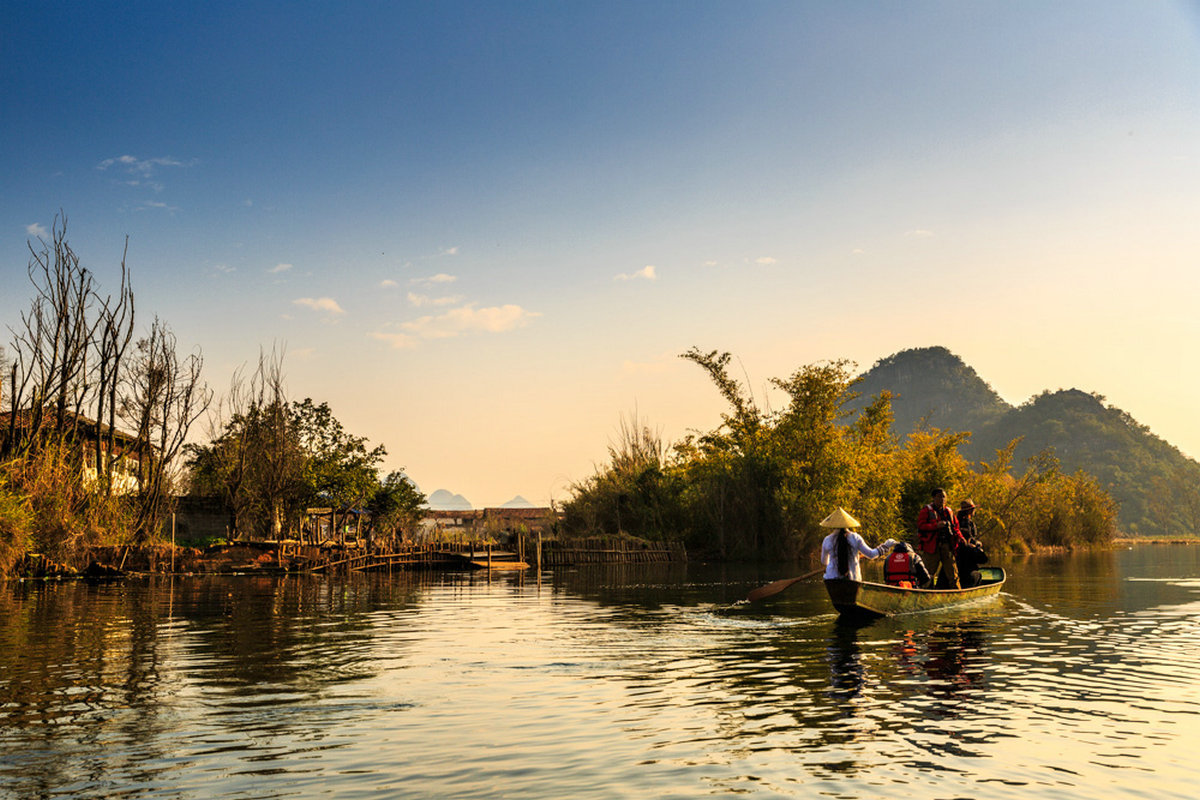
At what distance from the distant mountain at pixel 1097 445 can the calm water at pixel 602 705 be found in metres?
93.3

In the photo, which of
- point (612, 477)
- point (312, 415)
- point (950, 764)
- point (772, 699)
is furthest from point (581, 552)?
point (950, 764)

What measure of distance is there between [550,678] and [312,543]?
28.7 metres

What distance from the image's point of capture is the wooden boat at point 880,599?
15.7 meters

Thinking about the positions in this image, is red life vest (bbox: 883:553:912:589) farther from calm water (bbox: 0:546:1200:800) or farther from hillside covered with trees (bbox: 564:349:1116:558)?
hillside covered with trees (bbox: 564:349:1116:558)

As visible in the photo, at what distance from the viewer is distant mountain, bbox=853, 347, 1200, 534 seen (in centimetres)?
11338

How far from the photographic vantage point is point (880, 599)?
16.3m

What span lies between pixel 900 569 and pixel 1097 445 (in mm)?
122097

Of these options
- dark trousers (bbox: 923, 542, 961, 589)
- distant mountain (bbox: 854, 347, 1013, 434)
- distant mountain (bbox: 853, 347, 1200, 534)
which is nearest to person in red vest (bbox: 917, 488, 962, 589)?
dark trousers (bbox: 923, 542, 961, 589)

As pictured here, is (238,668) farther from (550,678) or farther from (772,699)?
(772,699)

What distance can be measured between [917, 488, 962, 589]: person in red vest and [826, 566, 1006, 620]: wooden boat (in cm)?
49

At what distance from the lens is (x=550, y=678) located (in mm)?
11109

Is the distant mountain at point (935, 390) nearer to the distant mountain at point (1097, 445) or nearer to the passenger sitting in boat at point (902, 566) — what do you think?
the distant mountain at point (1097, 445)

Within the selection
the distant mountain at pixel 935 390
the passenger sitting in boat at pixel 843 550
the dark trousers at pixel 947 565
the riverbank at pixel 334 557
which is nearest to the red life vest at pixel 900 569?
the dark trousers at pixel 947 565

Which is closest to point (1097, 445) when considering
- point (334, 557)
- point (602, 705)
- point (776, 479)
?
point (776, 479)
